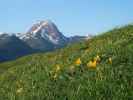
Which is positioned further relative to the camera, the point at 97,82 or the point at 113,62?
the point at 113,62

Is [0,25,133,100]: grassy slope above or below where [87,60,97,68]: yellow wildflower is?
below

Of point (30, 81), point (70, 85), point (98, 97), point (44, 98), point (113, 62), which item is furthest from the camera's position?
point (30, 81)

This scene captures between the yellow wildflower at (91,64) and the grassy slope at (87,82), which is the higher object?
the yellow wildflower at (91,64)

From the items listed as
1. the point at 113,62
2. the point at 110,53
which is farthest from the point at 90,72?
the point at 110,53

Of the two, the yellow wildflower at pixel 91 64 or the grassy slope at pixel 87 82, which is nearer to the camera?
the grassy slope at pixel 87 82

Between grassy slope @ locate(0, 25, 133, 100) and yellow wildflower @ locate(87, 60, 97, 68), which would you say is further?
yellow wildflower @ locate(87, 60, 97, 68)

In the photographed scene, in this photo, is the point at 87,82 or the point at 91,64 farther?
the point at 91,64

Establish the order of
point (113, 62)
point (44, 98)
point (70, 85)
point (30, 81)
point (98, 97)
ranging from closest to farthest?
point (98, 97), point (44, 98), point (70, 85), point (113, 62), point (30, 81)

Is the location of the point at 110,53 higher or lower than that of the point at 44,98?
higher

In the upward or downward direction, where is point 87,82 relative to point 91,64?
downward

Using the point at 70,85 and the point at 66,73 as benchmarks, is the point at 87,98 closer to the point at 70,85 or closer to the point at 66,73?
the point at 70,85

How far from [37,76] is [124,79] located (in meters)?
3.46

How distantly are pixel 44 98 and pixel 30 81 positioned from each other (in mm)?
2740

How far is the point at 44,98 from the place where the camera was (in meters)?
11.2
